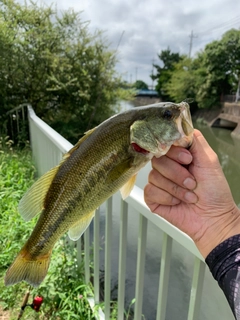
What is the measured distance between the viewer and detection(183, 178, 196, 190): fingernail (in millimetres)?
967

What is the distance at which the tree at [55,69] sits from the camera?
854cm

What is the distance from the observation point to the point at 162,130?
0.94m

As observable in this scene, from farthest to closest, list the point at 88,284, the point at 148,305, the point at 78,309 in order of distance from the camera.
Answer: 1. the point at 148,305
2. the point at 88,284
3. the point at 78,309

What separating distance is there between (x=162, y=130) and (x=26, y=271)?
79 centimetres

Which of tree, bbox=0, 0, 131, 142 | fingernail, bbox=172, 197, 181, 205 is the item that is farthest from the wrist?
tree, bbox=0, 0, 131, 142

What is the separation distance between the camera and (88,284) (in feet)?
7.04

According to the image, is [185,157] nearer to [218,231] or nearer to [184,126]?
[184,126]

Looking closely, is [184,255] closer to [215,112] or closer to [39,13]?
[39,13]

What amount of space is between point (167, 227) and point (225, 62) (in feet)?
87.2

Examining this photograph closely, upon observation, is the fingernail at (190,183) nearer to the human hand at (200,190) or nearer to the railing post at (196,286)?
the human hand at (200,190)

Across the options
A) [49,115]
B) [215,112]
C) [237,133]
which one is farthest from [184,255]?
[215,112]

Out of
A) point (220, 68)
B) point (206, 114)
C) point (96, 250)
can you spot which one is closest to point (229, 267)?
point (96, 250)

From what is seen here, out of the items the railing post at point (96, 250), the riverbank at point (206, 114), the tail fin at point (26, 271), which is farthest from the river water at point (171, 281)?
the riverbank at point (206, 114)

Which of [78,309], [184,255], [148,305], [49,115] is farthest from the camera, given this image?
[49,115]
